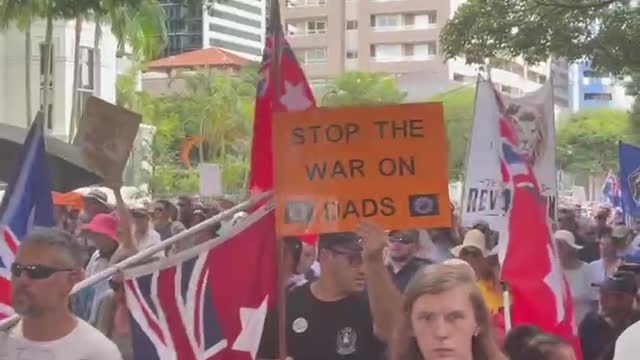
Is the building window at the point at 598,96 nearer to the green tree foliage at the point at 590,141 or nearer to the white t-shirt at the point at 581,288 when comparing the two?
the green tree foliage at the point at 590,141

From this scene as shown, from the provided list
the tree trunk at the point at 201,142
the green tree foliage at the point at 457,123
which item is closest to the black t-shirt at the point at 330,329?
the green tree foliage at the point at 457,123

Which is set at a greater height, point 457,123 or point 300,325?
point 457,123

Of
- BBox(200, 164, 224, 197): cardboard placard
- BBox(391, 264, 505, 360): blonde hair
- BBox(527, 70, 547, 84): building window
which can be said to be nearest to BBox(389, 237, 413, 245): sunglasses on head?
BBox(391, 264, 505, 360): blonde hair

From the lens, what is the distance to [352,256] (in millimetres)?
5191

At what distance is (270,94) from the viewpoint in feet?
17.1

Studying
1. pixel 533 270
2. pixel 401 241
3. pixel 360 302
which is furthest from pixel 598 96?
pixel 360 302

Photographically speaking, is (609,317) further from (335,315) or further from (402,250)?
(335,315)

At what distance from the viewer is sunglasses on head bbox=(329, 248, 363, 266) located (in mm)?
5164

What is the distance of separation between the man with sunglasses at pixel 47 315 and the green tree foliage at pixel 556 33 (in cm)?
1192

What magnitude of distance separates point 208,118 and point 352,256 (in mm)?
57495

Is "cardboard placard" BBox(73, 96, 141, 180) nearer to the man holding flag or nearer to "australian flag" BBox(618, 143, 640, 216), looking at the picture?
the man holding flag

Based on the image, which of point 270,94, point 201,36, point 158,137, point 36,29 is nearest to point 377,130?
point 270,94

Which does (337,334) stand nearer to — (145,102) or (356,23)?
(145,102)

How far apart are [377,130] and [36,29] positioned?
3414 centimetres
